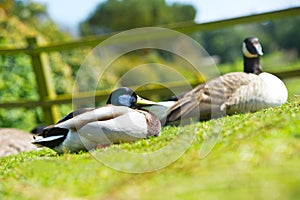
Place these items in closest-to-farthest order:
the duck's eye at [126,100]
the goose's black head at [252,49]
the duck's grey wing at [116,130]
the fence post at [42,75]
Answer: the duck's grey wing at [116,130] < the duck's eye at [126,100] < the goose's black head at [252,49] < the fence post at [42,75]

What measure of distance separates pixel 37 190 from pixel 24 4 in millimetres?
27718

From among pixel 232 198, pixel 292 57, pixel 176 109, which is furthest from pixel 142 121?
pixel 292 57

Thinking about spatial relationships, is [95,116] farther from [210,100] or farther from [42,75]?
[42,75]

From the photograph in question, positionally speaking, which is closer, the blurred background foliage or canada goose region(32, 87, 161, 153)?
canada goose region(32, 87, 161, 153)

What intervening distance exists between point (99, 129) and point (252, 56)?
3251 mm

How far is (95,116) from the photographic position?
5418 millimetres

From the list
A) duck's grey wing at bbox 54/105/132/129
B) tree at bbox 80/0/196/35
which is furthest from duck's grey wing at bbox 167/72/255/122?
tree at bbox 80/0/196/35

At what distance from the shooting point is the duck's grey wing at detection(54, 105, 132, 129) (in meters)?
5.41

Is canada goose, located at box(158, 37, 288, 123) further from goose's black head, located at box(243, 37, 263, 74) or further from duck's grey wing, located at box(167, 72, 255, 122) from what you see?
goose's black head, located at box(243, 37, 263, 74)

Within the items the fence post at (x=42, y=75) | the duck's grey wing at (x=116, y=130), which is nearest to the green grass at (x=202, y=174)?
the duck's grey wing at (x=116, y=130)

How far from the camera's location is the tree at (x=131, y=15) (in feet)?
149

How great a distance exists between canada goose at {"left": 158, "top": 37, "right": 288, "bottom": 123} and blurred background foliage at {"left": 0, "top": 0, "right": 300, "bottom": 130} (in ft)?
9.34

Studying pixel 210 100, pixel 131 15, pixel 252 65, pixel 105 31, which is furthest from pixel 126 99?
pixel 105 31

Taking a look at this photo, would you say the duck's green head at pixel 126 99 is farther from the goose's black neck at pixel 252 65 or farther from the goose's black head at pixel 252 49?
the goose's black head at pixel 252 49
